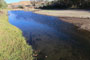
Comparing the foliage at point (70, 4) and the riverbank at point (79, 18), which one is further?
the foliage at point (70, 4)

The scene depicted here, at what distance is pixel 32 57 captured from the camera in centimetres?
1084

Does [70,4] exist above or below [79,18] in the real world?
above

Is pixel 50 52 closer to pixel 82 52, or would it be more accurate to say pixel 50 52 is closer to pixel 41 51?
pixel 41 51

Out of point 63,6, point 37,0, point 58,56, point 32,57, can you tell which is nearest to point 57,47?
point 58,56

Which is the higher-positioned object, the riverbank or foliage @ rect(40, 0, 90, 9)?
foliage @ rect(40, 0, 90, 9)

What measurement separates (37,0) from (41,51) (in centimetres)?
12433

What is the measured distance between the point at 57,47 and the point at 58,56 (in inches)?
105

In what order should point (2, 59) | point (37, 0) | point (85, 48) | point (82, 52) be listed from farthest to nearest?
point (37, 0)
point (85, 48)
point (82, 52)
point (2, 59)

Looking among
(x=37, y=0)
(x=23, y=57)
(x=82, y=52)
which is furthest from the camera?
(x=37, y=0)

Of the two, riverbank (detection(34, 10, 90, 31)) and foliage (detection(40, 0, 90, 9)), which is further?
foliage (detection(40, 0, 90, 9))

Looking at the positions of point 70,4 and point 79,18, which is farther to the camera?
point 70,4

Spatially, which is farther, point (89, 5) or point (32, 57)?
point (89, 5)

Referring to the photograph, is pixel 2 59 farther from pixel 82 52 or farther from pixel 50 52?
pixel 82 52

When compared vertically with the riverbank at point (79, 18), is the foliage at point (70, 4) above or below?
above
